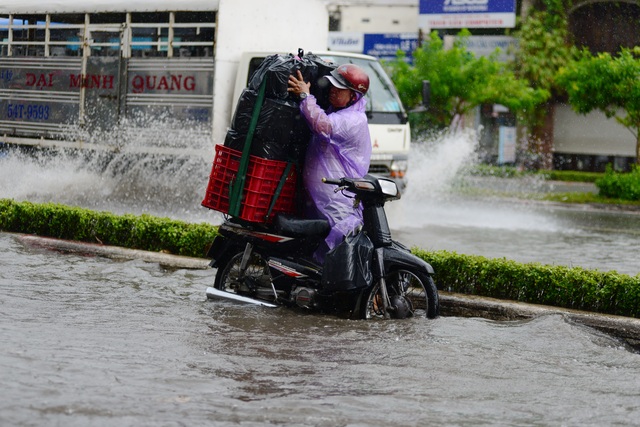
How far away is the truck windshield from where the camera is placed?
48.0ft

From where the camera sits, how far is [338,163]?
7762 millimetres

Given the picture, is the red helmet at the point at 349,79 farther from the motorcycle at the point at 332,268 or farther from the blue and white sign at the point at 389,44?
the blue and white sign at the point at 389,44

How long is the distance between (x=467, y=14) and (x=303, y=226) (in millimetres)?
32514

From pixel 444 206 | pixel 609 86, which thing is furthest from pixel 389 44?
pixel 444 206

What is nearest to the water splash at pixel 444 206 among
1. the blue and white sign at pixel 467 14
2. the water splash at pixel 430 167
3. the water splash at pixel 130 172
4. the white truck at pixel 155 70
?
the water splash at pixel 430 167

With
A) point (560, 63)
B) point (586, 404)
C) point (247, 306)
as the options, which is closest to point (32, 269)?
point (247, 306)

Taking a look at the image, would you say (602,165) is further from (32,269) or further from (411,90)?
(32,269)

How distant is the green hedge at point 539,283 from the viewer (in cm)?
775

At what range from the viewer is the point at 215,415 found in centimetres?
478

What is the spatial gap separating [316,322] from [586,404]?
8.16 ft

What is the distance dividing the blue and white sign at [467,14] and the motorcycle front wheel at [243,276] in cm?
3126

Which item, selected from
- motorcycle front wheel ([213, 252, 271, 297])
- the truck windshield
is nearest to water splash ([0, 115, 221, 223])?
the truck windshield

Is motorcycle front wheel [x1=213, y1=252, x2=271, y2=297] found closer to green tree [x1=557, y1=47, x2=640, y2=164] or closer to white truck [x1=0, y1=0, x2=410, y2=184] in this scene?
white truck [x1=0, y1=0, x2=410, y2=184]

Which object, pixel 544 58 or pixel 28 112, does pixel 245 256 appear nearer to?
pixel 28 112
